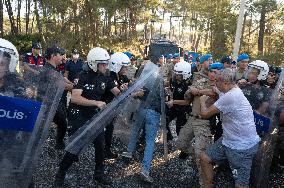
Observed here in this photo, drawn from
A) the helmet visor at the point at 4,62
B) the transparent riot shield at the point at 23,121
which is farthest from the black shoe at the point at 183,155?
the helmet visor at the point at 4,62

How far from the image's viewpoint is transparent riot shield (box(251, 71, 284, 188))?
13.8 ft

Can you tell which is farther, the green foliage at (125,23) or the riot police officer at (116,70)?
the green foliage at (125,23)

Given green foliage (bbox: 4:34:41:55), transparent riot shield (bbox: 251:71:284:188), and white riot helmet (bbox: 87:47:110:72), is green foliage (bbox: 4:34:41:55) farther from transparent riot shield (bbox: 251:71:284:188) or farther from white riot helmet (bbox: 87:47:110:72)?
transparent riot shield (bbox: 251:71:284:188)

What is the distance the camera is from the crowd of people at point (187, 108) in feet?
12.7

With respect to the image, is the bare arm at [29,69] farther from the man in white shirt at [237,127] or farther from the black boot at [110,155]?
the black boot at [110,155]

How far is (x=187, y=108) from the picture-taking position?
633cm

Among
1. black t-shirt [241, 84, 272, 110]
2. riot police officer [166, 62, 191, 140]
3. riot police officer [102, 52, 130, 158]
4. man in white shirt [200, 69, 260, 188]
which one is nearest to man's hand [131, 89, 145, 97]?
riot police officer [102, 52, 130, 158]

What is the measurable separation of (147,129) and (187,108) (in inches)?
52.4

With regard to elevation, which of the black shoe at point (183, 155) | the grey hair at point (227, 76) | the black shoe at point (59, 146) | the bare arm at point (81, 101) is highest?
the grey hair at point (227, 76)

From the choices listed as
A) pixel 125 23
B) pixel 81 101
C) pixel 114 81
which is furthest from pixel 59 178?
pixel 125 23

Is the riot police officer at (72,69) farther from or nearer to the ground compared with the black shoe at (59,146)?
farther from the ground

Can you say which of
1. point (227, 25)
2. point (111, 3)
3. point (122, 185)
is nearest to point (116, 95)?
point (122, 185)

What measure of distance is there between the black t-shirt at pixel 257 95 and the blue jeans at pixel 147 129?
1397 mm

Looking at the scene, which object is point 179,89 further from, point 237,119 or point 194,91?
point 237,119
